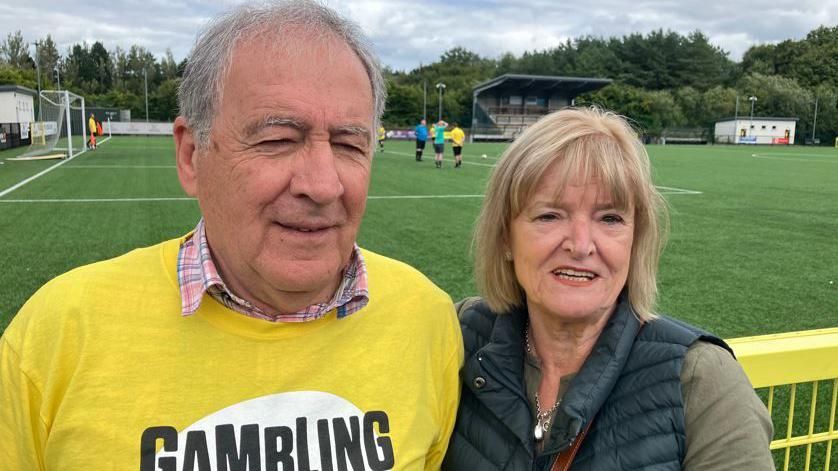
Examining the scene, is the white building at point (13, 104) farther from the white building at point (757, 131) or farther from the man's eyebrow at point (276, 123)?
the white building at point (757, 131)

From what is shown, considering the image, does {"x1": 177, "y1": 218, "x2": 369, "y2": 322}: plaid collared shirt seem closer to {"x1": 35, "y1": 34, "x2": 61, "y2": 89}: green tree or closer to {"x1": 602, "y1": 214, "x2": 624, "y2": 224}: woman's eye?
{"x1": 602, "y1": 214, "x2": 624, "y2": 224}: woman's eye

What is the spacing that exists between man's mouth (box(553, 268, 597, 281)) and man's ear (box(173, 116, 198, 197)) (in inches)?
37.8

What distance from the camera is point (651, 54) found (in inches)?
3433

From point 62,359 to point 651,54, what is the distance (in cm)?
9426

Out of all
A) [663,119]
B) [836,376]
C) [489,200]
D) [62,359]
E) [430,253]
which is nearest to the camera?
[62,359]

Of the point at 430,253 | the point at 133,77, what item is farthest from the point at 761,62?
the point at 430,253

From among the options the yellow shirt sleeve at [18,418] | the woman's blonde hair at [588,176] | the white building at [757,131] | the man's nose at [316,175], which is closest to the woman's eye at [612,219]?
the woman's blonde hair at [588,176]

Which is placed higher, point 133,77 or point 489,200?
point 133,77

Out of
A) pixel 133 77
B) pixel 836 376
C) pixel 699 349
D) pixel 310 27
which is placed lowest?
pixel 836 376

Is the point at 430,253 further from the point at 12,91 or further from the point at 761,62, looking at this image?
the point at 761,62

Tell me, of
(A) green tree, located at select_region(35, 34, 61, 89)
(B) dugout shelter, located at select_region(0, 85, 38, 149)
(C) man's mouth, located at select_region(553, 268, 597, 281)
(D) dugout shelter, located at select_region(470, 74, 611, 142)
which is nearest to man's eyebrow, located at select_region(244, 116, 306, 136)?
(C) man's mouth, located at select_region(553, 268, 597, 281)

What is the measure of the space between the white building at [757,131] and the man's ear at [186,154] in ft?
221

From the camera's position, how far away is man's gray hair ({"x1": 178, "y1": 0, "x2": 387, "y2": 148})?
1.45m

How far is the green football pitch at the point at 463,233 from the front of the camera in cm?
634
